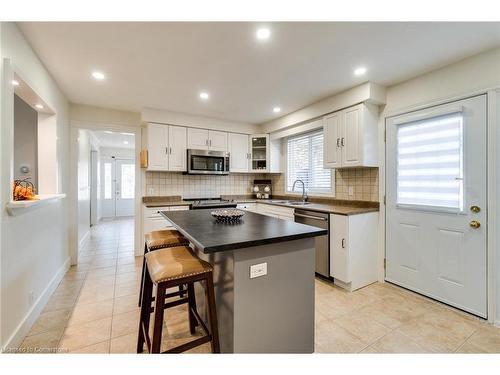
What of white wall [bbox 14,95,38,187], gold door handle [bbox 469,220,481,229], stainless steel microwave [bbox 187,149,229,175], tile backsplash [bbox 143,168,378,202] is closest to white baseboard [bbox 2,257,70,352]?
white wall [bbox 14,95,38,187]

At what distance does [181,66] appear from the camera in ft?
7.69

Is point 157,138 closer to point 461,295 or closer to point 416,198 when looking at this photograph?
point 416,198

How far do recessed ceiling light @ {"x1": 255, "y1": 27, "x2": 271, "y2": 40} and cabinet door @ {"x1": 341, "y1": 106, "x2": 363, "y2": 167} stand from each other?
154 centimetres

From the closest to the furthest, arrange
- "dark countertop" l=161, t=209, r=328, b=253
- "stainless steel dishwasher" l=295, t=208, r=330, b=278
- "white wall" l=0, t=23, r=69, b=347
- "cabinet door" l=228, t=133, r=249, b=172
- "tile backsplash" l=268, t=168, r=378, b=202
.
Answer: "dark countertop" l=161, t=209, r=328, b=253 < "white wall" l=0, t=23, r=69, b=347 < "stainless steel dishwasher" l=295, t=208, r=330, b=278 < "tile backsplash" l=268, t=168, r=378, b=202 < "cabinet door" l=228, t=133, r=249, b=172

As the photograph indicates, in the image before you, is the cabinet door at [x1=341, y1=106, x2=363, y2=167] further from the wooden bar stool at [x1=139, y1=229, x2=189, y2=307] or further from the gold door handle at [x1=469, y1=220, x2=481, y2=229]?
the wooden bar stool at [x1=139, y1=229, x2=189, y2=307]

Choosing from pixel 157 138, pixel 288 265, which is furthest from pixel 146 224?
pixel 288 265

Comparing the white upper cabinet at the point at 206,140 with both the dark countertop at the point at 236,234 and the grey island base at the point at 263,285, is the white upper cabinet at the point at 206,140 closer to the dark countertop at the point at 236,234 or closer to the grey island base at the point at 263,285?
the dark countertop at the point at 236,234

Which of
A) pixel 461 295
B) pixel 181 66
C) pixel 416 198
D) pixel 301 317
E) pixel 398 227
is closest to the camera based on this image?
pixel 301 317

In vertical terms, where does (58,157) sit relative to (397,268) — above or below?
above

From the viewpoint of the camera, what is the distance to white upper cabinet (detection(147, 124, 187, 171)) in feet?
12.2

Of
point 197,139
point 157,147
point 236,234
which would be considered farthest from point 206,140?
point 236,234

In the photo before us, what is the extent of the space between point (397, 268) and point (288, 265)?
1.99 metres
